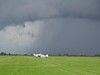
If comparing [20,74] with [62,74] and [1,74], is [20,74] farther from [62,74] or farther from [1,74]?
[62,74]

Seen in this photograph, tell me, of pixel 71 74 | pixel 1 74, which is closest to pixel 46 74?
pixel 71 74

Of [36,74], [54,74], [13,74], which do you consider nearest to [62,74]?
[54,74]

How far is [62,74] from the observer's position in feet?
127

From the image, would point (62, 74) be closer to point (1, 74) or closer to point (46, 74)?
point (46, 74)

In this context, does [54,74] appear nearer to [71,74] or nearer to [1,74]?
[71,74]

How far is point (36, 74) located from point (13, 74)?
10.9 feet

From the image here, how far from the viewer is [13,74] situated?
126 ft

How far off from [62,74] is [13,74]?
707 cm

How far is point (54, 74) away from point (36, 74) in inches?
104

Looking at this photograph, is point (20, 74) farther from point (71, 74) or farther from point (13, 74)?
point (71, 74)

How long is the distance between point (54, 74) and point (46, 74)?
1220 mm

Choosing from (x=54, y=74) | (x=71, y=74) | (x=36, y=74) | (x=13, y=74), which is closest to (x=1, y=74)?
(x=13, y=74)

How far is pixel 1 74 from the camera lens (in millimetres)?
38312

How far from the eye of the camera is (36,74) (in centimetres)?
3891
